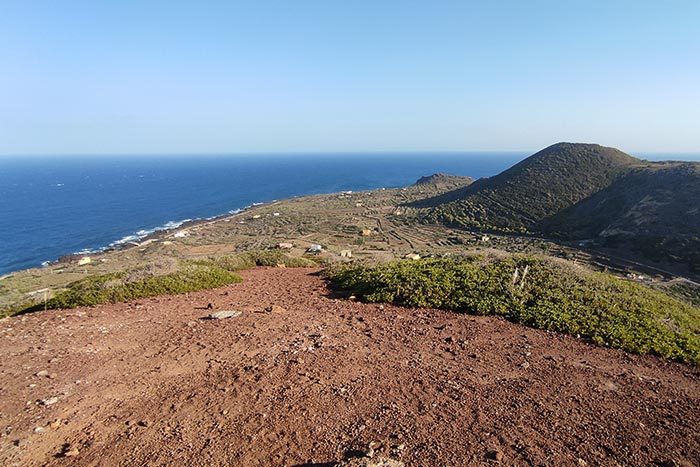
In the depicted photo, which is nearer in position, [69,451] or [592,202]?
[69,451]

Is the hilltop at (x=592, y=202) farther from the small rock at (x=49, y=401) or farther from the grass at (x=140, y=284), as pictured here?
the small rock at (x=49, y=401)

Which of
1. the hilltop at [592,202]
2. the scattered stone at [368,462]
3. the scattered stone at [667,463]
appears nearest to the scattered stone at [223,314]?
the scattered stone at [368,462]

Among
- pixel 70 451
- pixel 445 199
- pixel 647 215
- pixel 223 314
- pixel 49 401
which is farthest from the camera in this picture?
pixel 445 199

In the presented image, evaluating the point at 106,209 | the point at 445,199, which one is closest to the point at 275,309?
the point at 445,199

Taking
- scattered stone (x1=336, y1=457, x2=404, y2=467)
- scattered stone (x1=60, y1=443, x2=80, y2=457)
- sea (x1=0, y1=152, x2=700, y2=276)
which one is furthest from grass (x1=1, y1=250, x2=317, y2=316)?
sea (x1=0, y1=152, x2=700, y2=276)

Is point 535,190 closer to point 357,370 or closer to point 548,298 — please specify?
point 548,298

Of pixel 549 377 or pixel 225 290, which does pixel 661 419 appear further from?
pixel 225 290
